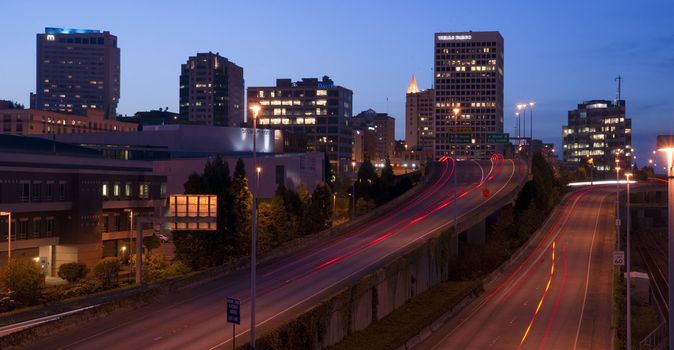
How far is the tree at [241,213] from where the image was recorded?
61094mm

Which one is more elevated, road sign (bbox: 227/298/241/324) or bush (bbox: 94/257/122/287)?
road sign (bbox: 227/298/241/324)

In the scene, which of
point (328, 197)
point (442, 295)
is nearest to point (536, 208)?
point (328, 197)

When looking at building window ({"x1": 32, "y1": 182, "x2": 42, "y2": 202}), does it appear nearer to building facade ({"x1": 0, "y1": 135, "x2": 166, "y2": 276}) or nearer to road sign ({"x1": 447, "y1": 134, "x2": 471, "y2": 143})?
building facade ({"x1": 0, "y1": 135, "x2": 166, "y2": 276})

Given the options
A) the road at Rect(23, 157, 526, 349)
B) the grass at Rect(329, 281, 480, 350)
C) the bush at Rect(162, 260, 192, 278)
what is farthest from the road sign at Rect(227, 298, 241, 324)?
the bush at Rect(162, 260, 192, 278)

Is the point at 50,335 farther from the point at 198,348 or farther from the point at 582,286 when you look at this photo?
the point at 582,286

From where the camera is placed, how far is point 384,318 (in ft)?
150

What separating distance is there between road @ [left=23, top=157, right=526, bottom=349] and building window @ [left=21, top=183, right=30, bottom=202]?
74.9ft

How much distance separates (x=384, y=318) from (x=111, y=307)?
16.7m

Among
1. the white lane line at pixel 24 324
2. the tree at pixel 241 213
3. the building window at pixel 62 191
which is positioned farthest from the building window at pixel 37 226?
the white lane line at pixel 24 324

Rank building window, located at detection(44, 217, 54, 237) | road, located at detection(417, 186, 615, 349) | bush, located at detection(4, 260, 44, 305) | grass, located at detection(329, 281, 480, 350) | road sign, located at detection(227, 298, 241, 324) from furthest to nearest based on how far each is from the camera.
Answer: building window, located at detection(44, 217, 54, 237)
bush, located at detection(4, 260, 44, 305)
road, located at detection(417, 186, 615, 349)
grass, located at detection(329, 281, 480, 350)
road sign, located at detection(227, 298, 241, 324)

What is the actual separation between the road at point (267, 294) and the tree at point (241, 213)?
15.2ft

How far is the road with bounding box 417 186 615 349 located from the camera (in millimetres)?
42781

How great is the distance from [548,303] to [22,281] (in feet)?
118

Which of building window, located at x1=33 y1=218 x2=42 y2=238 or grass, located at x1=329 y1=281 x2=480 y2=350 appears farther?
building window, located at x1=33 y1=218 x2=42 y2=238
